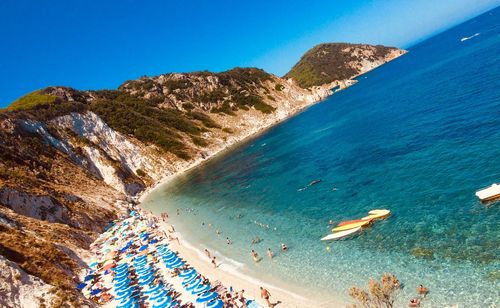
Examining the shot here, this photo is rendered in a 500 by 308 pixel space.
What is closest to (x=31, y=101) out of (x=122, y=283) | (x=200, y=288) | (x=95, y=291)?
(x=122, y=283)

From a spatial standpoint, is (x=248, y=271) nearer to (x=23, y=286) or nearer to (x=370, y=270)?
(x=370, y=270)

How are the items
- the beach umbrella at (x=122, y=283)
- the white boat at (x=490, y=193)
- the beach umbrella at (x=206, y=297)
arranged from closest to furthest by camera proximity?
1. the beach umbrella at (x=206, y=297)
2. the white boat at (x=490, y=193)
3. the beach umbrella at (x=122, y=283)

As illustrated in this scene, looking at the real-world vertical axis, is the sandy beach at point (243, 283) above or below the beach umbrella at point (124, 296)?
below

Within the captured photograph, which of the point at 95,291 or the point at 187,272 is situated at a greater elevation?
the point at 95,291

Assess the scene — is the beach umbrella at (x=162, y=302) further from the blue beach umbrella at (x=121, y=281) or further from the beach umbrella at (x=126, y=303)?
the blue beach umbrella at (x=121, y=281)

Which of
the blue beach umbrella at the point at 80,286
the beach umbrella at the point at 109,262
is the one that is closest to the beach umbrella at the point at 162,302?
the blue beach umbrella at the point at 80,286

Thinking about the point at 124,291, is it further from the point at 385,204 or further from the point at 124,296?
the point at 385,204

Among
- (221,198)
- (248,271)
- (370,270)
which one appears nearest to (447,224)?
(370,270)

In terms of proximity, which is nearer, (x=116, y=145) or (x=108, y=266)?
(x=108, y=266)
